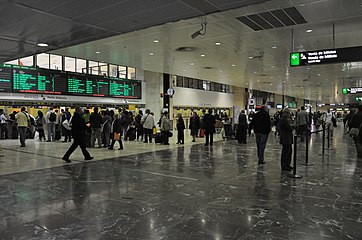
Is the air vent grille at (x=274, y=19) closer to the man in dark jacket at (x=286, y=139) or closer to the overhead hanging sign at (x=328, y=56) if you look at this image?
the overhead hanging sign at (x=328, y=56)

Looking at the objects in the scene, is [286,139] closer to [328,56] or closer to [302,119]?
[328,56]

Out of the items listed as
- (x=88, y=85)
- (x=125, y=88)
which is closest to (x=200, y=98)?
(x=125, y=88)

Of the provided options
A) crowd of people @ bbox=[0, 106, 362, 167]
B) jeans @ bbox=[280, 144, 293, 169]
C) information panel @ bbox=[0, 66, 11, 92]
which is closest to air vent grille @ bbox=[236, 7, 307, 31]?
crowd of people @ bbox=[0, 106, 362, 167]

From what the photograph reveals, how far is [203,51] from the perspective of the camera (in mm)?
12820

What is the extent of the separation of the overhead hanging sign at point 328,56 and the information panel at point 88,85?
12.4 m

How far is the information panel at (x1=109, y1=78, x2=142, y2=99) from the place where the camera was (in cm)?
1906

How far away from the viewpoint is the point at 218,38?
34.4 feet

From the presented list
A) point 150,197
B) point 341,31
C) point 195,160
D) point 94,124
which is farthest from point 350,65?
point 150,197

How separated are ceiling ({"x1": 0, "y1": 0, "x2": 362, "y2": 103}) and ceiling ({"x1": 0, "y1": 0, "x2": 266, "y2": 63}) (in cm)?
2

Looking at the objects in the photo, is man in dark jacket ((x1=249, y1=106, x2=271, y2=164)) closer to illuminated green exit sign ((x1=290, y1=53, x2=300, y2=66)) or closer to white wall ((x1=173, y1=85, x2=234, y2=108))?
illuminated green exit sign ((x1=290, y1=53, x2=300, y2=66))

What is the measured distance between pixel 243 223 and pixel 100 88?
16030mm

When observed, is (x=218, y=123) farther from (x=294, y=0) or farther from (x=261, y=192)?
(x=261, y=192)

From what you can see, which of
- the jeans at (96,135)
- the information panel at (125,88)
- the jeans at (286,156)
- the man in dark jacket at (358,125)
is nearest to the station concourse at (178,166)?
the jeans at (286,156)

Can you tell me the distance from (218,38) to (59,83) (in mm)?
9955
